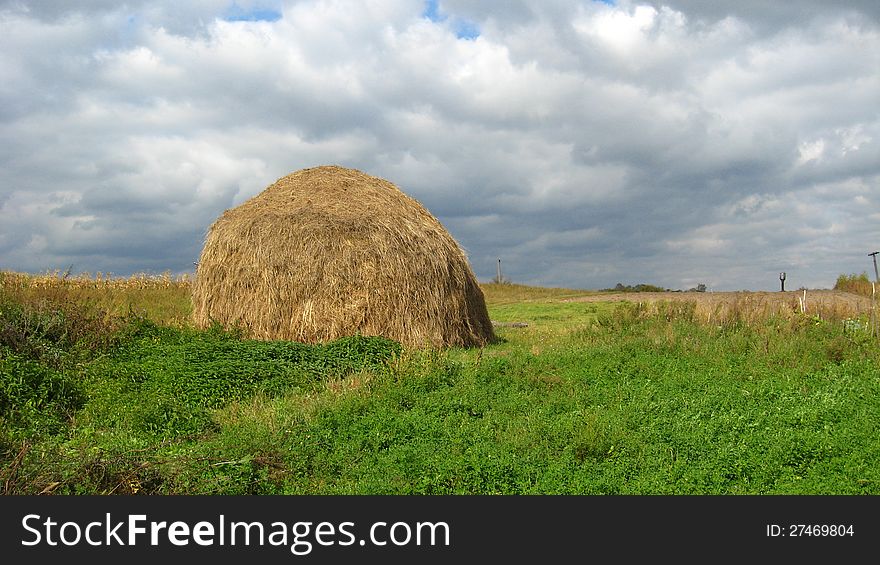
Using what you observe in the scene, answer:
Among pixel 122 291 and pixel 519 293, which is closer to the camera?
pixel 122 291

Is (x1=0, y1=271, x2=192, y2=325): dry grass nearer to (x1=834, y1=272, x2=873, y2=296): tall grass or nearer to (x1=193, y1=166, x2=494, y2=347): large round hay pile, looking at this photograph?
(x1=193, y1=166, x2=494, y2=347): large round hay pile

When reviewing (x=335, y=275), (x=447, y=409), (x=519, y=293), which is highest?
(x=519, y=293)

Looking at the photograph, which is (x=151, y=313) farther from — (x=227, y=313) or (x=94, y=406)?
(x=94, y=406)

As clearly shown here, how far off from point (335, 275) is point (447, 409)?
5776 mm

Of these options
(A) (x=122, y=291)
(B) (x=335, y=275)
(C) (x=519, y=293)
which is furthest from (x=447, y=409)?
(C) (x=519, y=293)

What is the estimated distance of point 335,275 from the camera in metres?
13.8

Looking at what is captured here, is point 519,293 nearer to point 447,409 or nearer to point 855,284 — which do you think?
point 855,284

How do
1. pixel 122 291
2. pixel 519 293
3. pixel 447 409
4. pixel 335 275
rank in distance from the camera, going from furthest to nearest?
pixel 519 293, pixel 122 291, pixel 335 275, pixel 447 409

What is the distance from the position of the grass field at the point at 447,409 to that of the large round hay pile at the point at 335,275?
1.13 m

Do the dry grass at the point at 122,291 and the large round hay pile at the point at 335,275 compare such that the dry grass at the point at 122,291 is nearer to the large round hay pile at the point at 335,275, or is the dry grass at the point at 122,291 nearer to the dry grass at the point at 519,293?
the large round hay pile at the point at 335,275

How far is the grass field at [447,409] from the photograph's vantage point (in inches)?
251

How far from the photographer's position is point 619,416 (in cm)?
822
